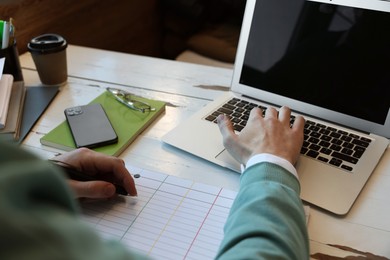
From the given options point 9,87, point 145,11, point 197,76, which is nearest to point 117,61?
point 197,76

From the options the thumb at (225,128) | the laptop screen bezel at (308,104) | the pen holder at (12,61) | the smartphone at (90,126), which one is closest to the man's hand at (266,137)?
the thumb at (225,128)

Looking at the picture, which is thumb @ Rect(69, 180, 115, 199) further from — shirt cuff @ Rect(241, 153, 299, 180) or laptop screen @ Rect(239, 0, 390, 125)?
laptop screen @ Rect(239, 0, 390, 125)

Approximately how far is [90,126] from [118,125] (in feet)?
0.19

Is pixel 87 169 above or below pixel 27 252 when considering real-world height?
below

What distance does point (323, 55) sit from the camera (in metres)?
0.91

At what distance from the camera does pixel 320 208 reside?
0.70 m

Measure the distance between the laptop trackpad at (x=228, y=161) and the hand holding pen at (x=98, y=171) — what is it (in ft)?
0.60

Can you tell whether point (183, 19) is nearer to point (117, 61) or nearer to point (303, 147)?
point (117, 61)

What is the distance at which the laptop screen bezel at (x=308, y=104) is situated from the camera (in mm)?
854

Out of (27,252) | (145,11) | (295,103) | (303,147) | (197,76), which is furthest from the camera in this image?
(145,11)

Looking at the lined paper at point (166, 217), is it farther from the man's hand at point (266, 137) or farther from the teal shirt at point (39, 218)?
the teal shirt at point (39, 218)

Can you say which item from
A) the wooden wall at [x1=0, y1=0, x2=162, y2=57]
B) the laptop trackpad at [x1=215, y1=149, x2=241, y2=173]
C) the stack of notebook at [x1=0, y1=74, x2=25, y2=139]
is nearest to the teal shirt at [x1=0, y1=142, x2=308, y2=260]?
the laptop trackpad at [x1=215, y1=149, x2=241, y2=173]

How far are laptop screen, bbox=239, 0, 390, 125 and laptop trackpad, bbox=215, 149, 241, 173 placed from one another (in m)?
0.25

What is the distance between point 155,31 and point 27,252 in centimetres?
215
